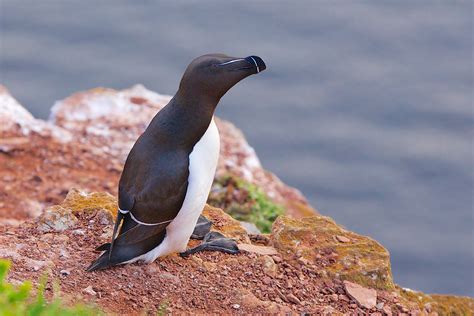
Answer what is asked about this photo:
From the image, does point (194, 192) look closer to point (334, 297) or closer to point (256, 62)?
point (256, 62)

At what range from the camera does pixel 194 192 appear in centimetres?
628

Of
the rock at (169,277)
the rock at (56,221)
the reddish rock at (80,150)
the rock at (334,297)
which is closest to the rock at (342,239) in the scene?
the rock at (334,297)

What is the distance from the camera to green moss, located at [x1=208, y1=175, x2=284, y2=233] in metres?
9.51

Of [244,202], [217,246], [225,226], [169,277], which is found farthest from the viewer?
[244,202]

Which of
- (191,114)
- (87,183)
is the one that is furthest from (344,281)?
(87,183)

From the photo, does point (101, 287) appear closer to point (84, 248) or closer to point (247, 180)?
point (84, 248)

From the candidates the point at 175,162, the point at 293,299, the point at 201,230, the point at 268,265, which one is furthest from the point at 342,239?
the point at 175,162

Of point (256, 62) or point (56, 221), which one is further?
point (56, 221)

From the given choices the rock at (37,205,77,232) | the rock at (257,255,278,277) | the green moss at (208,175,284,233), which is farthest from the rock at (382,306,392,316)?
the green moss at (208,175,284,233)

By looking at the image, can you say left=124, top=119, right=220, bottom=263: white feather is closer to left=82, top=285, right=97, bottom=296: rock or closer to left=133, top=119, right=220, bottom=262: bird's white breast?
left=133, top=119, right=220, bottom=262: bird's white breast

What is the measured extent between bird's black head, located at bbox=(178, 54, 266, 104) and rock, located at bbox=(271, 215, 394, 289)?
53.1 inches

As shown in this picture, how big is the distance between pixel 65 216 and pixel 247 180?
3.85 meters

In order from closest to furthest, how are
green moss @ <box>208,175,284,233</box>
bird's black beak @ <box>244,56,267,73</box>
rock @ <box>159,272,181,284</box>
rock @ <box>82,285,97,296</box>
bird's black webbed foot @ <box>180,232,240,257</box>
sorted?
rock @ <box>82,285,97,296</box> → bird's black beak @ <box>244,56,267,73</box> → rock @ <box>159,272,181,284</box> → bird's black webbed foot @ <box>180,232,240,257</box> → green moss @ <box>208,175,284,233</box>

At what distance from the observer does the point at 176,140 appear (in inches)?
245
